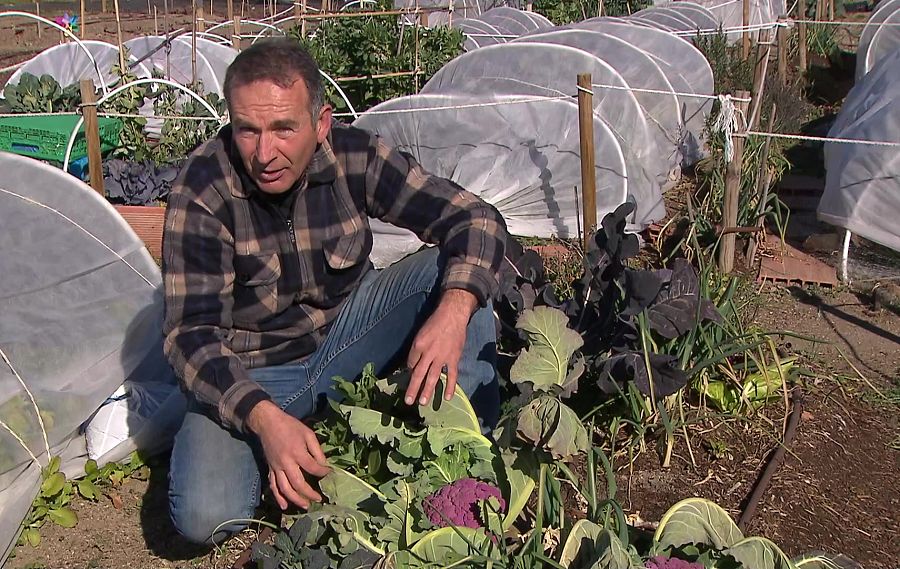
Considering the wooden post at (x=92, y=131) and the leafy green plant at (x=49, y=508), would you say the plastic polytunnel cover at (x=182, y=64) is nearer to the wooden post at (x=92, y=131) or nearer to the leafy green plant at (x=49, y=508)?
the wooden post at (x=92, y=131)

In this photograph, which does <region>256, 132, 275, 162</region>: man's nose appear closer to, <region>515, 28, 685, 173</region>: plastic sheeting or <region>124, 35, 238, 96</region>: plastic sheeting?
<region>515, 28, 685, 173</region>: plastic sheeting

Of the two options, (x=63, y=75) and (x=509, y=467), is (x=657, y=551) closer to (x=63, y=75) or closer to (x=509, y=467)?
(x=509, y=467)

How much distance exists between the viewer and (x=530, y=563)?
1.82m

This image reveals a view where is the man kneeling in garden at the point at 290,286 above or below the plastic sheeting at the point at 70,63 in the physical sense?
below

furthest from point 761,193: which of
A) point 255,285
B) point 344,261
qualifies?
point 255,285

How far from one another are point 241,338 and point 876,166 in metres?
3.28

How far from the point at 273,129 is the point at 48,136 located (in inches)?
173

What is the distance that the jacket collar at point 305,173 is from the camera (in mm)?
2225

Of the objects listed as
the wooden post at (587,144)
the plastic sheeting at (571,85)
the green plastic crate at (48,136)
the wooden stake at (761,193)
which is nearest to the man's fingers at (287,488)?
the wooden post at (587,144)

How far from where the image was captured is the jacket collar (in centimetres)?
222

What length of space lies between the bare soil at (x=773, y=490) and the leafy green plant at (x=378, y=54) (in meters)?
5.42

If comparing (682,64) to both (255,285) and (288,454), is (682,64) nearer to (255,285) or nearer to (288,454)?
(255,285)

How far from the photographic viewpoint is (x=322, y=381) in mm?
2365

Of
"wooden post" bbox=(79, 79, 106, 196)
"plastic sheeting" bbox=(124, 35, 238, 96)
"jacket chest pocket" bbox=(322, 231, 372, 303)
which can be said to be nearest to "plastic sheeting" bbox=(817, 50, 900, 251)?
"jacket chest pocket" bbox=(322, 231, 372, 303)
